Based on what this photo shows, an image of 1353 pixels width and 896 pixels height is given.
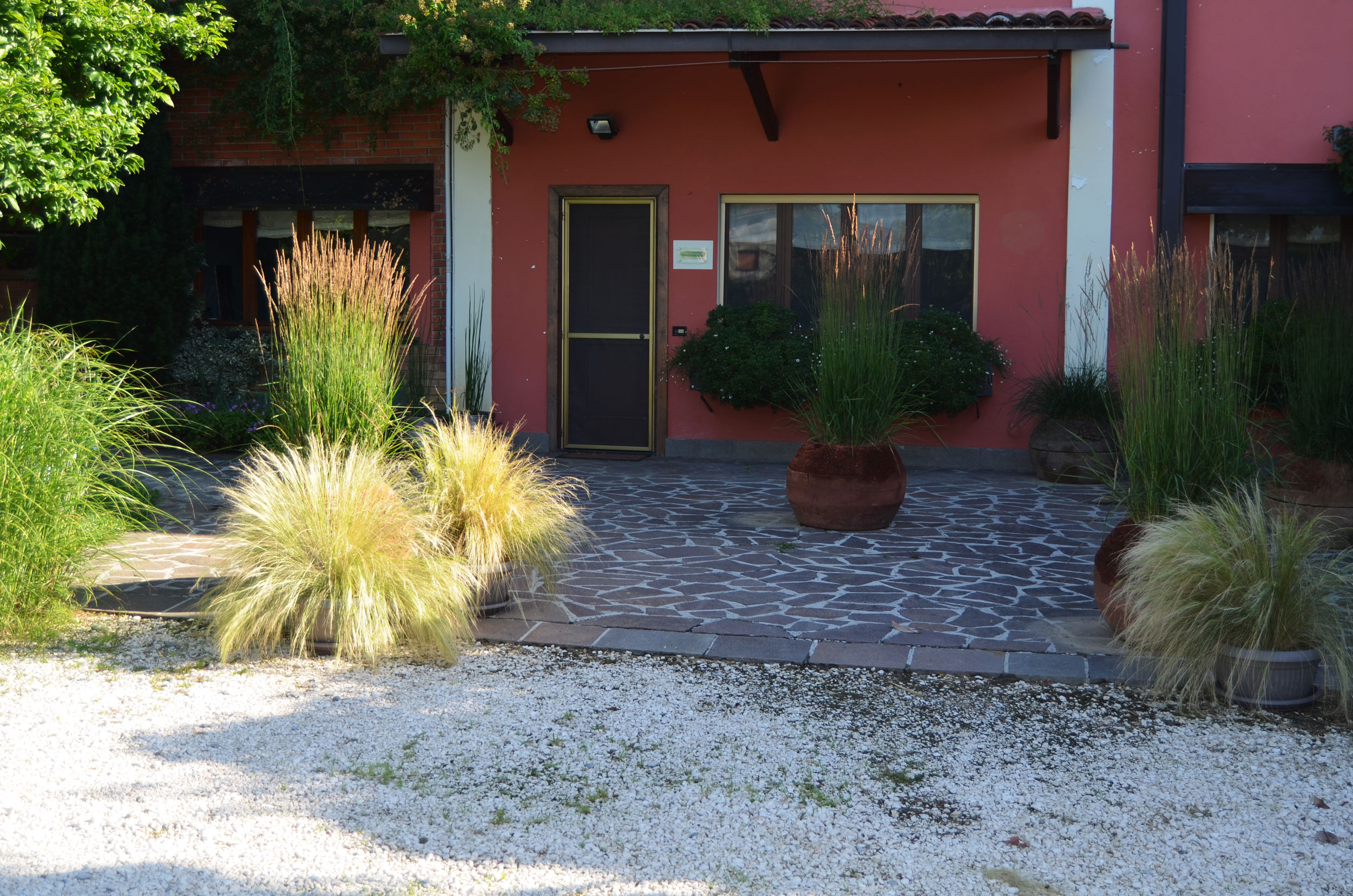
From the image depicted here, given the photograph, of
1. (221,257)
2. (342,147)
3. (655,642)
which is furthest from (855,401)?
(221,257)

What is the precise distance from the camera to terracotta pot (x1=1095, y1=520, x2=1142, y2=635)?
13.1ft

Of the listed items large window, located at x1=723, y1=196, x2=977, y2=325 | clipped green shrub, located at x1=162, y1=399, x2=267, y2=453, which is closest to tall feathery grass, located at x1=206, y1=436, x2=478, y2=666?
clipped green shrub, located at x1=162, y1=399, x2=267, y2=453

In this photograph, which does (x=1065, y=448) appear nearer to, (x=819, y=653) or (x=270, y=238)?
(x=819, y=653)

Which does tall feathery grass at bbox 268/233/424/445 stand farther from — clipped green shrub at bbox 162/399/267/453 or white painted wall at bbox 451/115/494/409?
white painted wall at bbox 451/115/494/409

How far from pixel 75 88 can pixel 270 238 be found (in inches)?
177

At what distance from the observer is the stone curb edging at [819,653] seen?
3.77 m

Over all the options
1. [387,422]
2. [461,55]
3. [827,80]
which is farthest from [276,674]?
[827,80]

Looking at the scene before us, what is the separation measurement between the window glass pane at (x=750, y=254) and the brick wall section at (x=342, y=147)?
7.54 ft

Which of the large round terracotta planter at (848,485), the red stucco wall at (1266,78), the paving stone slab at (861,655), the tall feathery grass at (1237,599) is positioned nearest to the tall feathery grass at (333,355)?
the paving stone slab at (861,655)

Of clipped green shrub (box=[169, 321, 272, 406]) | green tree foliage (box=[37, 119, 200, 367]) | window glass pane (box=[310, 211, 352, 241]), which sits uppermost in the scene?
window glass pane (box=[310, 211, 352, 241])

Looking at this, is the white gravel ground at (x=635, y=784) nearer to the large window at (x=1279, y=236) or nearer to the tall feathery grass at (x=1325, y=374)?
the tall feathery grass at (x=1325, y=374)

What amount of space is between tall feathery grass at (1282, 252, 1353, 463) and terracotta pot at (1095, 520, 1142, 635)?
1.67 meters

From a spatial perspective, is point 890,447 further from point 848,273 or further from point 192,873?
point 192,873

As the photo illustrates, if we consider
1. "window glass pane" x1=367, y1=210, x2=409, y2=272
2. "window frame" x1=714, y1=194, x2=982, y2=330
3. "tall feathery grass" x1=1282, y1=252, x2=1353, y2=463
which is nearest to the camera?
"tall feathery grass" x1=1282, y1=252, x2=1353, y2=463
